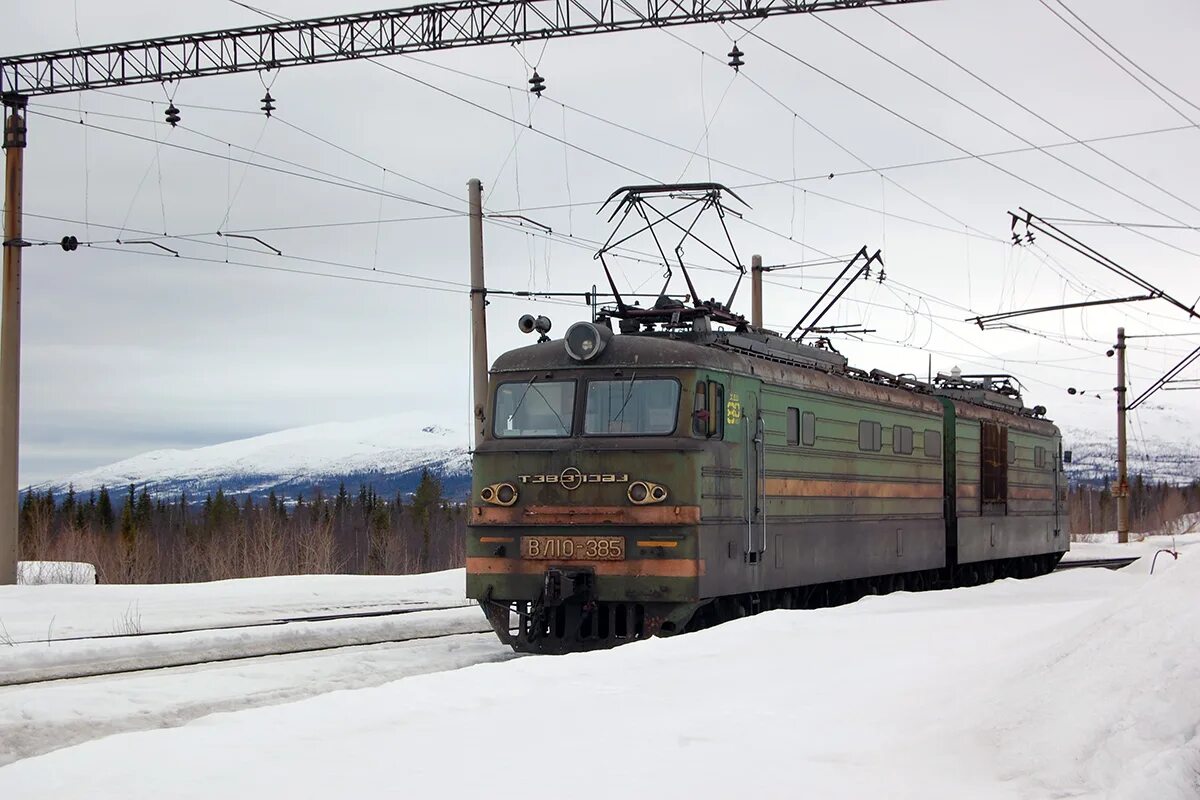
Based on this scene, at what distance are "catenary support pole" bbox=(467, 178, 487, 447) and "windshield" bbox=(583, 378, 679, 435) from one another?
9.62 metres

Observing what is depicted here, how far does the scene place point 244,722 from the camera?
8164mm

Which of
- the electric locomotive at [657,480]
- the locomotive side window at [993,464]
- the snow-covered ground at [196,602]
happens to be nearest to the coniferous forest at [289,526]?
the snow-covered ground at [196,602]

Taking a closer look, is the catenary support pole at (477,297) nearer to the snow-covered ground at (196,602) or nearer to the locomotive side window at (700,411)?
the snow-covered ground at (196,602)

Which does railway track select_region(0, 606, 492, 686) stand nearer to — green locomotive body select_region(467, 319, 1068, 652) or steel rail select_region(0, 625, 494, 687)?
steel rail select_region(0, 625, 494, 687)

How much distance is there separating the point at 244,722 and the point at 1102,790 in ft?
15.5

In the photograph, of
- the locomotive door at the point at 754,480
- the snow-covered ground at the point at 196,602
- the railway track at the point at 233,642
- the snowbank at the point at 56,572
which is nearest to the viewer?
the railway track at the point at 233,642

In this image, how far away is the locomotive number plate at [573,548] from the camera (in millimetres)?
14539

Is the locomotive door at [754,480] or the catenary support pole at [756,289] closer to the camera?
the locomotive door at [754,480]

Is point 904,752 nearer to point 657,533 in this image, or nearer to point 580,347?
point 657,533

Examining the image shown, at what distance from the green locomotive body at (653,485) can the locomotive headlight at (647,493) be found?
1 cm

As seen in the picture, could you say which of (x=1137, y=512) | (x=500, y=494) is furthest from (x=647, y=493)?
(x=1137, y=512)

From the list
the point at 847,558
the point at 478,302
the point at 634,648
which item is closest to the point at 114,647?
the point at 634,648

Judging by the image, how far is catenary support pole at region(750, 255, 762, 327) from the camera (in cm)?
3282

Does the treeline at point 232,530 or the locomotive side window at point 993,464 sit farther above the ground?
the locomotive side window at point 993,464
